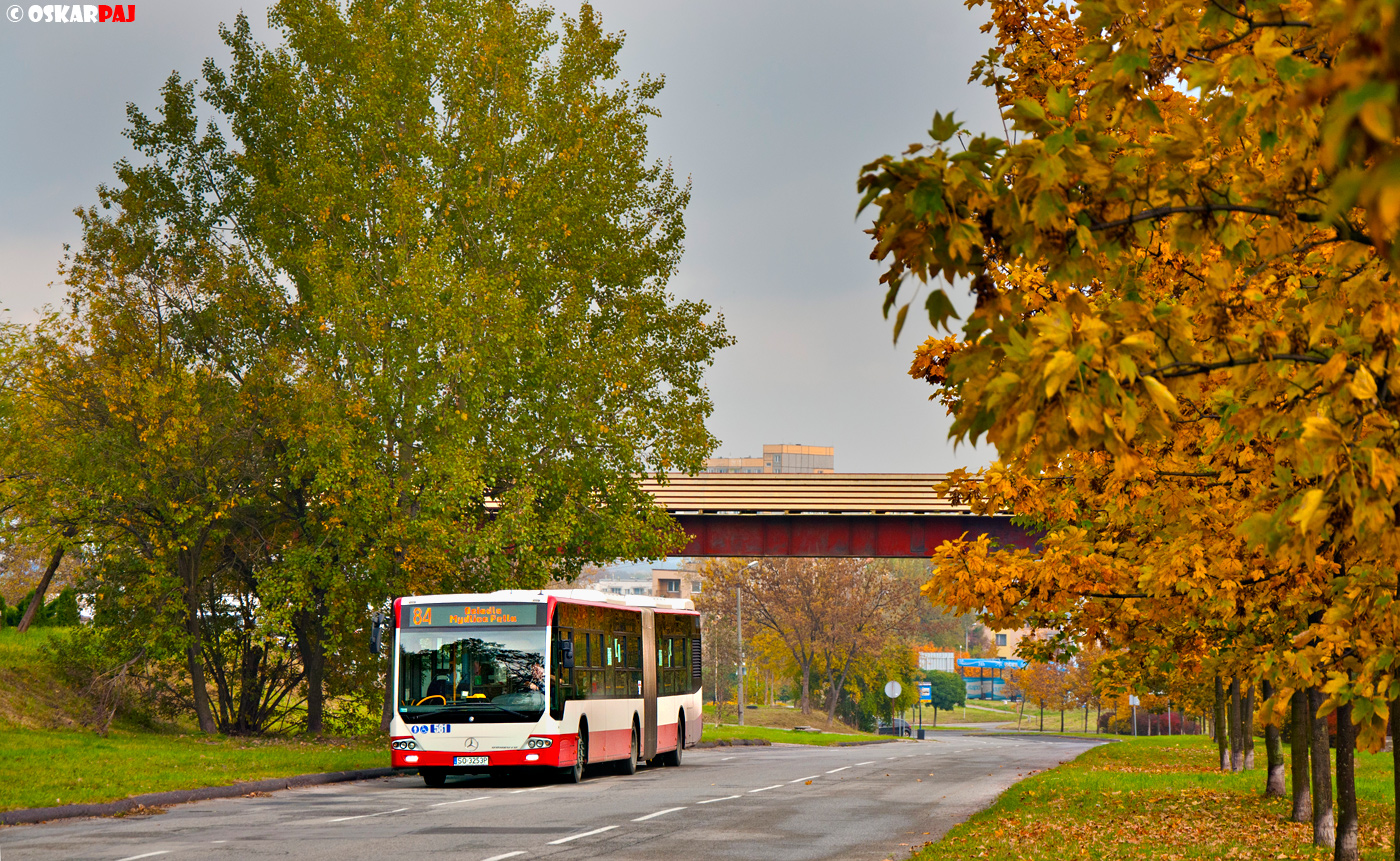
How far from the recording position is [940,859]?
12305mm

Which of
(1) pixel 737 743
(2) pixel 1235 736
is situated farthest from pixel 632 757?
(1) pixel 737 743

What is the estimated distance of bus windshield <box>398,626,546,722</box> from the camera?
23203 mm

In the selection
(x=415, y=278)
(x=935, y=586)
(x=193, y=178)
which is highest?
(x=193, y=178)

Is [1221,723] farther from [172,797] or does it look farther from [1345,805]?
[172,797]

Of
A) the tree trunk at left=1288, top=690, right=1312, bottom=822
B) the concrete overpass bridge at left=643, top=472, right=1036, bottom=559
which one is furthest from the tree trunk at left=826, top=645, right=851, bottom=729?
the tree trunk at left=1288, top=690, right=1312, bottom=822

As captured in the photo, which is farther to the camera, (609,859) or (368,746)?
(368,746)

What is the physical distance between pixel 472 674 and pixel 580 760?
2753 mm

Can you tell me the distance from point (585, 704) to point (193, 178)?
16.6m

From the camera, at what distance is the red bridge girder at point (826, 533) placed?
44625 millimetres

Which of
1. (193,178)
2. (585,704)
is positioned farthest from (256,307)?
(585,704)

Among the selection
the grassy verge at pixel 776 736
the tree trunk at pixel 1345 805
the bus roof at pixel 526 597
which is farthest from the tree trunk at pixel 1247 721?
the grassy verge at pixel 776 736

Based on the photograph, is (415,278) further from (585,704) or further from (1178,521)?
(1178,521)

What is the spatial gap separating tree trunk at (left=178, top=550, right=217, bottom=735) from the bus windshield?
916cm

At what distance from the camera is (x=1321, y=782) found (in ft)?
45.4
